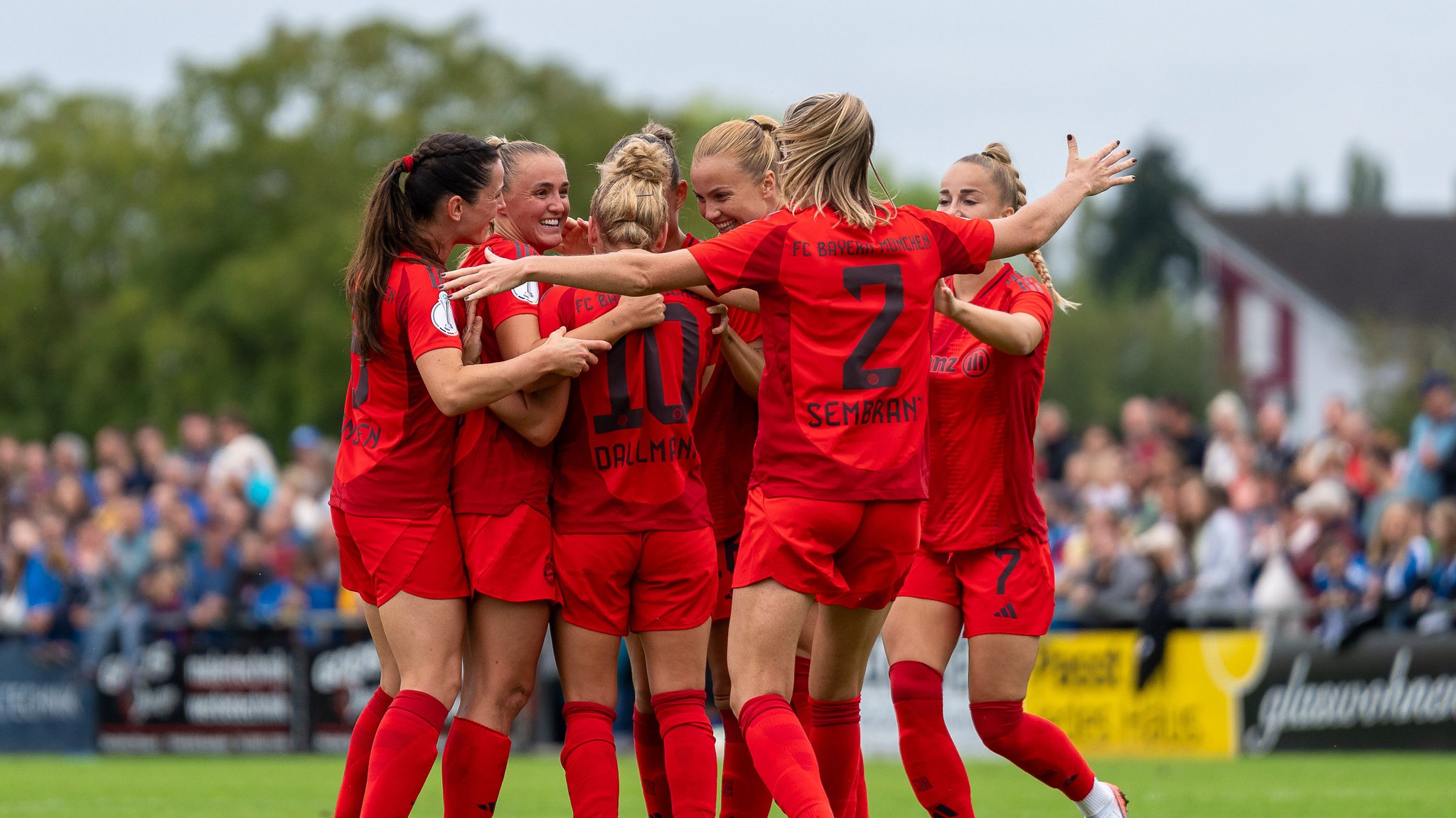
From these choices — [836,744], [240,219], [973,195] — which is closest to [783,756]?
[836,744]

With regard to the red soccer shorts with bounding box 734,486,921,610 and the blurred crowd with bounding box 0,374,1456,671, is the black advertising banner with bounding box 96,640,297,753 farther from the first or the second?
the red soccer shorts with bounding box 734,486,921,610

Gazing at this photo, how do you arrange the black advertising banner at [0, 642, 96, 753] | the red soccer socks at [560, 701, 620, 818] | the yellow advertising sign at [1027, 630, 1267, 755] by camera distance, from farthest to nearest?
the black advertising banner at [0, 642, 96, 753] < the yellow advertising sign at [1027, 630, 1267, 755] < the red soccer socks at [560, 701, 620, 818]

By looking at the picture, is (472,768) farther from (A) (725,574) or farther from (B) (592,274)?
(B) (592,274)

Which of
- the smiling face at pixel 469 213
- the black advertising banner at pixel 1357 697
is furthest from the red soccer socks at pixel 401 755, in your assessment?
the black advertising banner at pixel 1357 697

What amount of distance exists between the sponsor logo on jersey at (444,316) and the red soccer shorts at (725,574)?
1451 millimetres

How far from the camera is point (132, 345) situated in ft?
154

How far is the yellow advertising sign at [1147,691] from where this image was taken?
14.0 metres

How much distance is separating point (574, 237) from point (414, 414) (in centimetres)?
95

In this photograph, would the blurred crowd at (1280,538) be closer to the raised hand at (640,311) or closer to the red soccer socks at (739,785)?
the red soccer socks at (739,785)

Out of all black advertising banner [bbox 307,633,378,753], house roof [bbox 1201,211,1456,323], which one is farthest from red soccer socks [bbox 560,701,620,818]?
house roof [bbox 1201,211,1456,323]

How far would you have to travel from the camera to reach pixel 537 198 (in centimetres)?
636

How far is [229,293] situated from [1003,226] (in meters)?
41.8

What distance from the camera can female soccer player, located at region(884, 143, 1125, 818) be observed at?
659cm

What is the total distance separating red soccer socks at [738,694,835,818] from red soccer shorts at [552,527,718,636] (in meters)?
0.48
